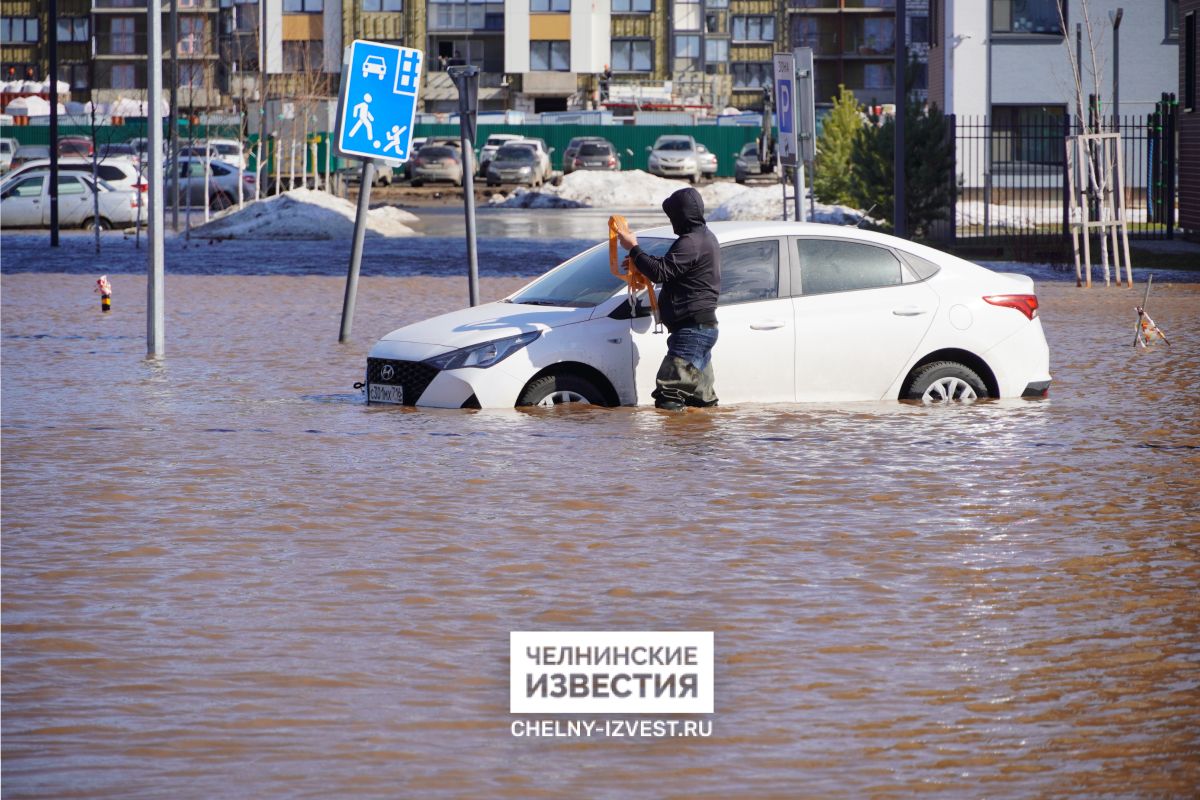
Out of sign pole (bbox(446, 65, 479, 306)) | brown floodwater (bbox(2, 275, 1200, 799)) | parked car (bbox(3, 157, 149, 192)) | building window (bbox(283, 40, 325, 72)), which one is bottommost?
brown floodwater (bbox(2, 275, 1200, 799))

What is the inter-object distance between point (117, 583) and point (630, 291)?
5.66 meters

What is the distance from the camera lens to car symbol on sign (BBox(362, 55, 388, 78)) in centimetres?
2031

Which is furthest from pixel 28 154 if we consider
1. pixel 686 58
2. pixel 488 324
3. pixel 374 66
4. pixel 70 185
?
pixel 488 324

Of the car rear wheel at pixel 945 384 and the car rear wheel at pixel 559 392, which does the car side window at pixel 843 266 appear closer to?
the car rear wheel at pixel 945 384

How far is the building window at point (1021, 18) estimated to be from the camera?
172 feet

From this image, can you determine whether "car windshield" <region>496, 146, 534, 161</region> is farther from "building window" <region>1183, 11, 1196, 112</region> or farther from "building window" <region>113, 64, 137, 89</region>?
"building window" <region>113, 64, 137, 89</region>

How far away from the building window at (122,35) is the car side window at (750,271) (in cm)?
10777

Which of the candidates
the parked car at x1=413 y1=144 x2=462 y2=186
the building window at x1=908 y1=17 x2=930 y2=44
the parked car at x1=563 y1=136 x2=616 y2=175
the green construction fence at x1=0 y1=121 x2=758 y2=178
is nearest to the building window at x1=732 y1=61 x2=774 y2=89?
the building window at x1=908 y1=17 x2=930 y2=44

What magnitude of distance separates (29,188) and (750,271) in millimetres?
33627

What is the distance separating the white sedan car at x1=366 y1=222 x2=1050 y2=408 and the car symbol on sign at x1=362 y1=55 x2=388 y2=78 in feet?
21.0

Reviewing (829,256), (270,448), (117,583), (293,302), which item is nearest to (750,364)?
(829,256)

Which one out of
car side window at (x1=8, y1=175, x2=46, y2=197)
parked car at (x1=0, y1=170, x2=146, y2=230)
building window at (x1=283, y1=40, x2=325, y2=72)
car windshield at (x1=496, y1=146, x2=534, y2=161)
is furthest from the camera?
building window at (x1=283, y1=40, x2=325, y2=72)

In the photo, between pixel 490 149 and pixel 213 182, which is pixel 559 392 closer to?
pixel 213 182

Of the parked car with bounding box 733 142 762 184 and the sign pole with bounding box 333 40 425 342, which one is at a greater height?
the parked car with bounding box 733 142 762 184
